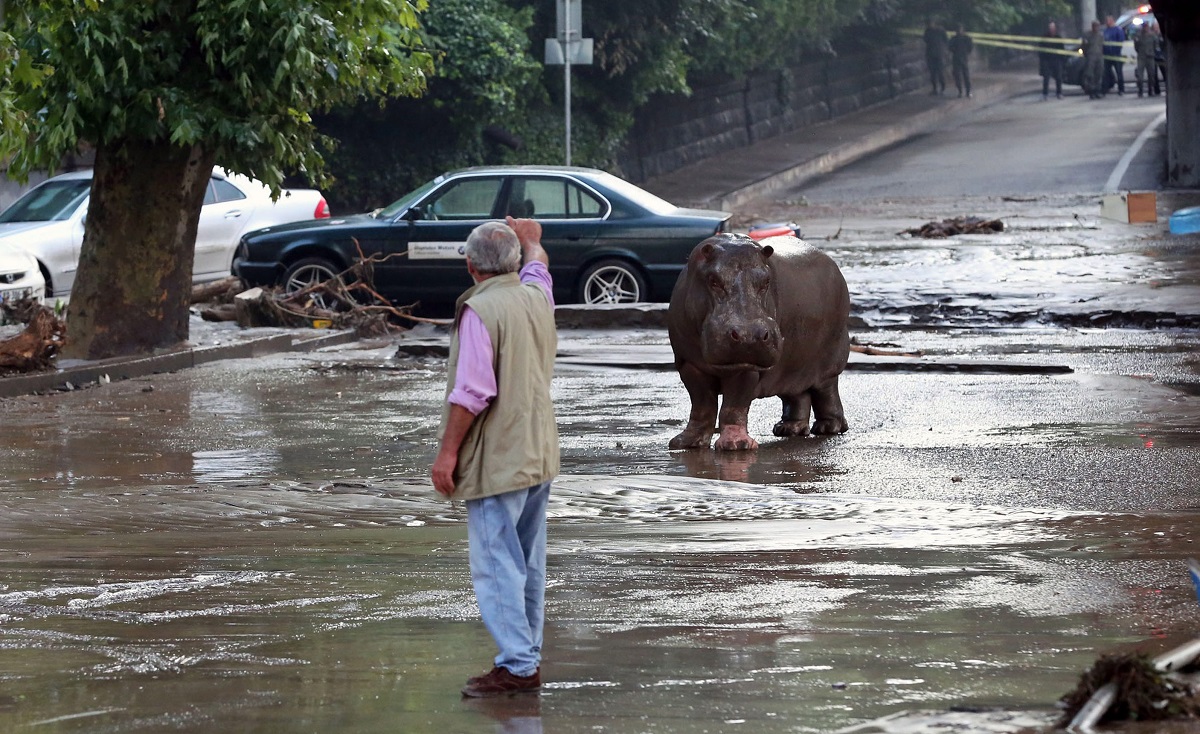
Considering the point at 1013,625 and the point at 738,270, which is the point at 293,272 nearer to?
the point at 738,270

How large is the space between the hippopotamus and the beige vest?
14.2ft

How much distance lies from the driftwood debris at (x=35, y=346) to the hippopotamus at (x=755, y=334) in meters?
5.62

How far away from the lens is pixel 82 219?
19188 millimetres

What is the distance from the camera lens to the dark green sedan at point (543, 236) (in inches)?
701

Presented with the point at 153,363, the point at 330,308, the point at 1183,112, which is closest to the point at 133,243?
the point at 153,363

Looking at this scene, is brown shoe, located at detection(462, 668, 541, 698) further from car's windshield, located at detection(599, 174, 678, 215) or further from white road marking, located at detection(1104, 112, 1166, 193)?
white road marking, located at detection(1104, 112, 1166, 193)

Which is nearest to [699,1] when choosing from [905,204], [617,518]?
[905,204]

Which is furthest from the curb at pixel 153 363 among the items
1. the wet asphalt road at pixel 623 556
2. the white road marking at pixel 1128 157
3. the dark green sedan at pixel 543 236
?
the white road marking at pixel 1128 157

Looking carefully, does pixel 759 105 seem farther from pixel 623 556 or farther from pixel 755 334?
pixel 623 556

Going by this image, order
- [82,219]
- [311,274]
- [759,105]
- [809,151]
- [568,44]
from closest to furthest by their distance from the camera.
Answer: [311,274]
[82,219]
[568,44]
[809,151]
[759,105]

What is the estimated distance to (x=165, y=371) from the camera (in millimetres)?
14844

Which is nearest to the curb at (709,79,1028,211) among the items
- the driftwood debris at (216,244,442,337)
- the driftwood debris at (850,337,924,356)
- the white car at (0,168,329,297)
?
the white car at (0,168,329,297)

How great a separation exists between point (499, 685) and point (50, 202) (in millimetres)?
15940

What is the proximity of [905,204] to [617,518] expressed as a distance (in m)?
25.0
